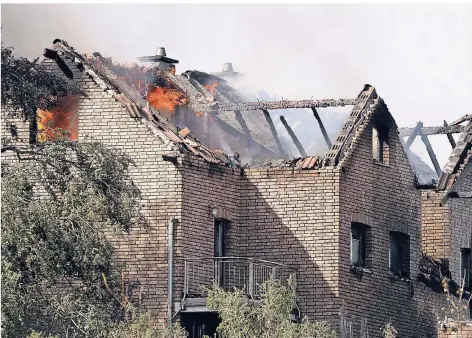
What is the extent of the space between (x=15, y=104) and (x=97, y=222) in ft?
9.46

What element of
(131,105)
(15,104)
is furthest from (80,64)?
(15,104)

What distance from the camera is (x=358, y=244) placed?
140 ft

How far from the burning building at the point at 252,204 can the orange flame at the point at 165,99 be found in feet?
0.08

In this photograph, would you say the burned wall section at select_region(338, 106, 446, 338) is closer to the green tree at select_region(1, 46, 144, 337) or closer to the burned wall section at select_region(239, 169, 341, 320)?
the burned wall section at select_region(239, 169, 341, 320)

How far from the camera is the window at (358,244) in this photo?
139 ft

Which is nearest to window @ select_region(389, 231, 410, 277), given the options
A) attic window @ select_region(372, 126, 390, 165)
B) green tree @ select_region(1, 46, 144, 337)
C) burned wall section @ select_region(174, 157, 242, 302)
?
attic window @ select_region(372, 126, 390, 165)

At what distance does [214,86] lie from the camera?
158 feet

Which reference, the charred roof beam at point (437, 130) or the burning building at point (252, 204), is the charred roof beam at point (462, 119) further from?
the burning building at point (252, 204)

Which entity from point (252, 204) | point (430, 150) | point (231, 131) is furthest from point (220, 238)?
point (430, 150)

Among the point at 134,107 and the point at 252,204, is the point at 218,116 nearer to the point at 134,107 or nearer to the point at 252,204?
the point at 252,204

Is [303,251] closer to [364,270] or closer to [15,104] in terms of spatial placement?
[364,270]

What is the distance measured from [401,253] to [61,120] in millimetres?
9170

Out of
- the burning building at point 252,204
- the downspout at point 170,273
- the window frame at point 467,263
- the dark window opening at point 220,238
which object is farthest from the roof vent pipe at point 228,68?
the downspout at point 170,273

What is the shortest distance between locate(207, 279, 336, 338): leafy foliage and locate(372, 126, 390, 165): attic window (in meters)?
6.76
